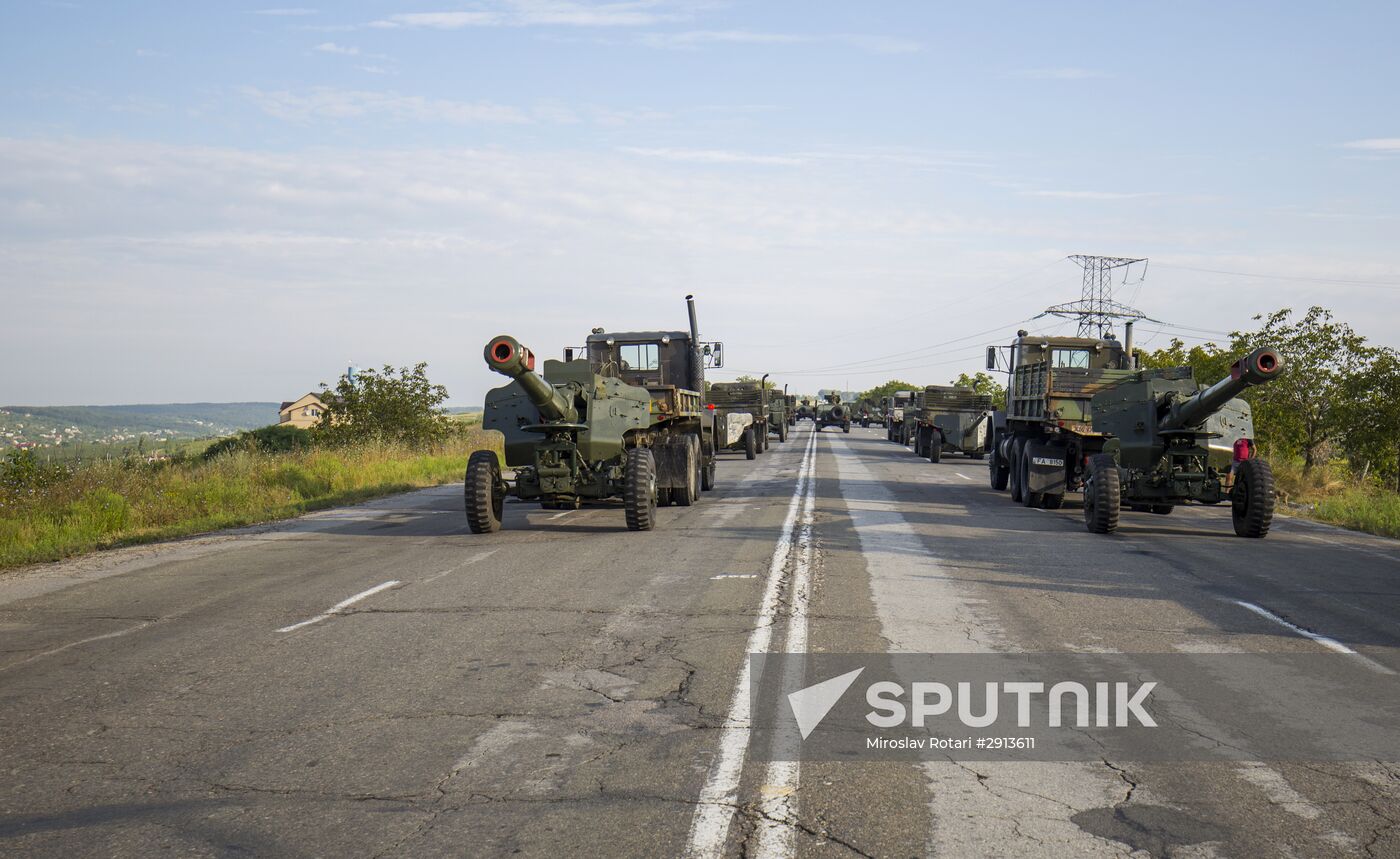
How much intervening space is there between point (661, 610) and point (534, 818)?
4.57 meters

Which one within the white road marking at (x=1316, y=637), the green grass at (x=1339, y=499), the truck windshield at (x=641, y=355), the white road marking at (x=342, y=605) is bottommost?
the white road marking at (x=342, y=605)

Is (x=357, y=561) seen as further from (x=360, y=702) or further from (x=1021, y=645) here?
(x=1021, y=645)

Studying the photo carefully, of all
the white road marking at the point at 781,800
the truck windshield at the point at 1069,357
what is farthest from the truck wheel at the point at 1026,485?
the white road marking at the point at 781,800

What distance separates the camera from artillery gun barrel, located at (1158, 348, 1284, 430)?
45.6ft

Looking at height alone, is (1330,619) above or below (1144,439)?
below

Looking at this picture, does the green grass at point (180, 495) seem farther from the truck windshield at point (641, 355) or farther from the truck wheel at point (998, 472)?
the truck wheel at point (998, 472)

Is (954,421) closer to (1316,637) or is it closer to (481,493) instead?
(481,493)

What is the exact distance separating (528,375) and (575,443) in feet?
6.12

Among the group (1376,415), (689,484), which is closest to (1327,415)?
(1376,415)

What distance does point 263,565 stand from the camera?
39.6 ft

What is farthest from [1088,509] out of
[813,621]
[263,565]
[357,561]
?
[263,565]

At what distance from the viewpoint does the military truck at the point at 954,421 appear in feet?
115

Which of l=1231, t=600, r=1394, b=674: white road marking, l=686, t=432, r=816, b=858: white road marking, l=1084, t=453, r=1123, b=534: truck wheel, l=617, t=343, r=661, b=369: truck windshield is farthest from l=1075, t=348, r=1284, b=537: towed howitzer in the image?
l=617, t=343, r=661, b=369: truck windshield

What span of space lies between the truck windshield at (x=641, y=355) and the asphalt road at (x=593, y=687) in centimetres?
777
